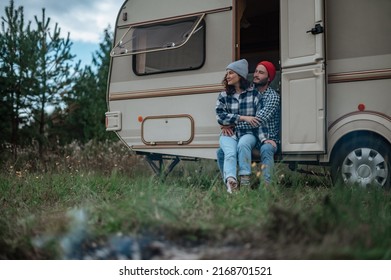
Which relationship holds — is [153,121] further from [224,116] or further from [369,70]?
[369,70]

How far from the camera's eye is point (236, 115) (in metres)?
4.00

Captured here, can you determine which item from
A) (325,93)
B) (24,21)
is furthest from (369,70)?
(24,21)

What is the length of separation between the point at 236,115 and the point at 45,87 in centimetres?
352

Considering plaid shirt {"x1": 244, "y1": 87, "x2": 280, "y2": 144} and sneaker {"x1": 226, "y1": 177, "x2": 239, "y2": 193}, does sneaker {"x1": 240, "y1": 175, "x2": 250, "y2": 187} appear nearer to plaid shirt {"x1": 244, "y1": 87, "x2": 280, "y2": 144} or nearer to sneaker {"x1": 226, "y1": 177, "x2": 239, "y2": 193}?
sneaker {"x1": 226, "y1": 177, "x2": 239, "y2": 193}

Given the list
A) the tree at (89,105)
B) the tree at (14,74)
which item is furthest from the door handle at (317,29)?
the tree at (89,105)

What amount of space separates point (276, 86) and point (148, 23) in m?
1.50

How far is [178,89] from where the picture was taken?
483 centimetres

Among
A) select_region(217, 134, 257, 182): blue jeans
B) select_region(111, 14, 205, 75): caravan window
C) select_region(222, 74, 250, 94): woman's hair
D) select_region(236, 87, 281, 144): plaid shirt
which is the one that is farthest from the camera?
select_region(111, 14, 205, 75): caravan window

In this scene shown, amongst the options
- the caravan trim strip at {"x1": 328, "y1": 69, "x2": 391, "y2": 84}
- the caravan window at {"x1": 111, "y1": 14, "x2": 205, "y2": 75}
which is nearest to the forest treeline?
the caravan window at {"x1": 111, "y1": 14, "x2": 205, "y2": 75}

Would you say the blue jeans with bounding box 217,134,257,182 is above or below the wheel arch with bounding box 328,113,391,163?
below

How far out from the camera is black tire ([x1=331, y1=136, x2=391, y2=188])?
374cm

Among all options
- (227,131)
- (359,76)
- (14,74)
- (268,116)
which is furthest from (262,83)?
(14,74)

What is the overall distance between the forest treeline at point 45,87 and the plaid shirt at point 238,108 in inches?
91.8
